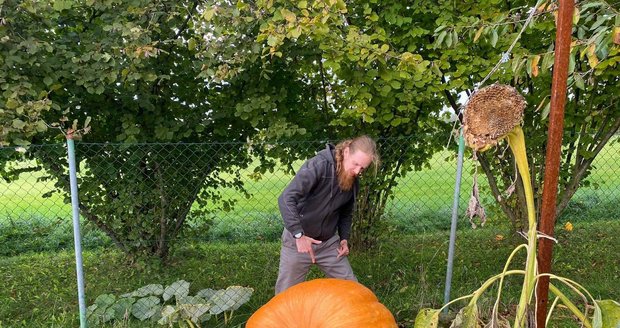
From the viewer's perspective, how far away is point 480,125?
1.81m

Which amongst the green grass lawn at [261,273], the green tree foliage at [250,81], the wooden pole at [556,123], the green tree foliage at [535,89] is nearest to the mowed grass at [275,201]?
the green tree foliage at [250,81]

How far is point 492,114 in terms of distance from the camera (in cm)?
179

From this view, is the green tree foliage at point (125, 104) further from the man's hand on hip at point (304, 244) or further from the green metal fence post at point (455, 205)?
the green metal fence post at point (455, 205)

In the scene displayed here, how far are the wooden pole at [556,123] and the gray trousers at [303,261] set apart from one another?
1.84m

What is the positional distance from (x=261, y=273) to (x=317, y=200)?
193 cm

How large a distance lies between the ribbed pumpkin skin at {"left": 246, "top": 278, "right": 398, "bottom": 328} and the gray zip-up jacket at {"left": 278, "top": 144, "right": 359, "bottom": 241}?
399 millimetres

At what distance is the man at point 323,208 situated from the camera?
126 inches

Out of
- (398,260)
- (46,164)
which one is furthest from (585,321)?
(46,164)

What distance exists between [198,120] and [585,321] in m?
3.36

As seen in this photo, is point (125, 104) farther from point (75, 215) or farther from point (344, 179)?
point (344, 179)

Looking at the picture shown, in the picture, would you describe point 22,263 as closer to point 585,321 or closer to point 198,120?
point 198,120

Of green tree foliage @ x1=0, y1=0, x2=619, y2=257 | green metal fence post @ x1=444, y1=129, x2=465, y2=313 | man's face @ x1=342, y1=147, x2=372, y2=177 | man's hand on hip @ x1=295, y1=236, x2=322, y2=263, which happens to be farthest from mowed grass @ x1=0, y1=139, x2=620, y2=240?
man's face @ x1=342, y1=147, x2=372, y2=177

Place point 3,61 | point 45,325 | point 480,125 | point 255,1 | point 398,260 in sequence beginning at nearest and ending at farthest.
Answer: point 480,125 < point 3,61 < point 255,1 < point 45,325 < point 398,260

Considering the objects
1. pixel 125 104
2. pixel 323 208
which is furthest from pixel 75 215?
pixel 323 208
